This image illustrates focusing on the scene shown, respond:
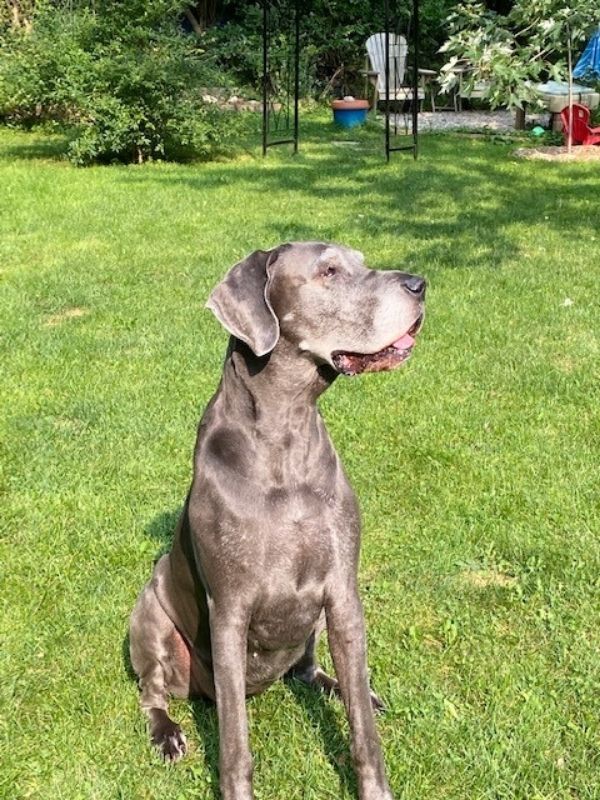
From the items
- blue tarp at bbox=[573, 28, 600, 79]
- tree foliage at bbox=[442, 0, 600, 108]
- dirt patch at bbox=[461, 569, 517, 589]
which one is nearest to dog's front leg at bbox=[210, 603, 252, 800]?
dirt patch at bbox=[461, 569, 517, 589]

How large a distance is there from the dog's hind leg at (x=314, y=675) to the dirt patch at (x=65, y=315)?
14.8ft

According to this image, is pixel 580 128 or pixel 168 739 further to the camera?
pixel 580 128

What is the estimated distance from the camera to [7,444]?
521cm

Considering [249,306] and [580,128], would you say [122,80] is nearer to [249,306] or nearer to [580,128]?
[580,128]

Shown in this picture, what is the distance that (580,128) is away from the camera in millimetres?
15602

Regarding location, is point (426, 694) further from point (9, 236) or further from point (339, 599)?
point (9, 236)

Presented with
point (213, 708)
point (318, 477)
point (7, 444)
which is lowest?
point (213, 708)

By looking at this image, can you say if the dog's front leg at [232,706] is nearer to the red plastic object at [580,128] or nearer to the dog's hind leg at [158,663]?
the dog's hind leg at [158,663]

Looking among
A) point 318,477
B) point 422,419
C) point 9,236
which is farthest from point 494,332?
point 9,236

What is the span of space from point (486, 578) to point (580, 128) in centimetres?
1343

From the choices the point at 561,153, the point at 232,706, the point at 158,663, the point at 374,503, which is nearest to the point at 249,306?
the point at 232,706

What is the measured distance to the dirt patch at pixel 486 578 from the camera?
3859 millimetres

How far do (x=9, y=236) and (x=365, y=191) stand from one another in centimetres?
464

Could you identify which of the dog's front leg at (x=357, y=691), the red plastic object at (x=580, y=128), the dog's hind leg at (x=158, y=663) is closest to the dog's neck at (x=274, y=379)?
the dog's front leg at (x=357, y=691)
